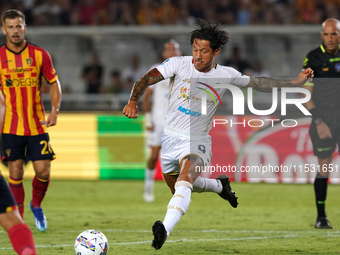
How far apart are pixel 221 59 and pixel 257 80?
931 centimetres

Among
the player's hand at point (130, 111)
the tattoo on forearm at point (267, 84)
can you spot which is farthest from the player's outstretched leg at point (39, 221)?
the tattoo on forearm at point (267, 84)

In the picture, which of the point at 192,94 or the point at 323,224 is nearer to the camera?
the point at 192,94

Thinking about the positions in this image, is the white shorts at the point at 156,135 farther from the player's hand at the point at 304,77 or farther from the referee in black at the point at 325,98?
the player's hand at the point at 304,77

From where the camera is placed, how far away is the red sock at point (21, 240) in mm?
3744

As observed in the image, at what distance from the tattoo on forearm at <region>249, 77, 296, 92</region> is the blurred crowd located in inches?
350

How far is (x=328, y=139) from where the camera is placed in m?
6.61

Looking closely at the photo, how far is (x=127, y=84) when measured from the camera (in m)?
14.0

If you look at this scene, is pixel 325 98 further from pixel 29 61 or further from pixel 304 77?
pixel 29 61

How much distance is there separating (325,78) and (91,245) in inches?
138

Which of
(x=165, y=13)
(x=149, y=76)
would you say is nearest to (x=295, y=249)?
(x=149, y=76)

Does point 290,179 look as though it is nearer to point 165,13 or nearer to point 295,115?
point 295,115

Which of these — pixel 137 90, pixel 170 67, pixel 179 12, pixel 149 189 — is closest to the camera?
pixel 137 90

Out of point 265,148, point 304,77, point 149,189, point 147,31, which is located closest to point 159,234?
point 304,77

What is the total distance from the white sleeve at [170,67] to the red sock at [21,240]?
2.00 meters
